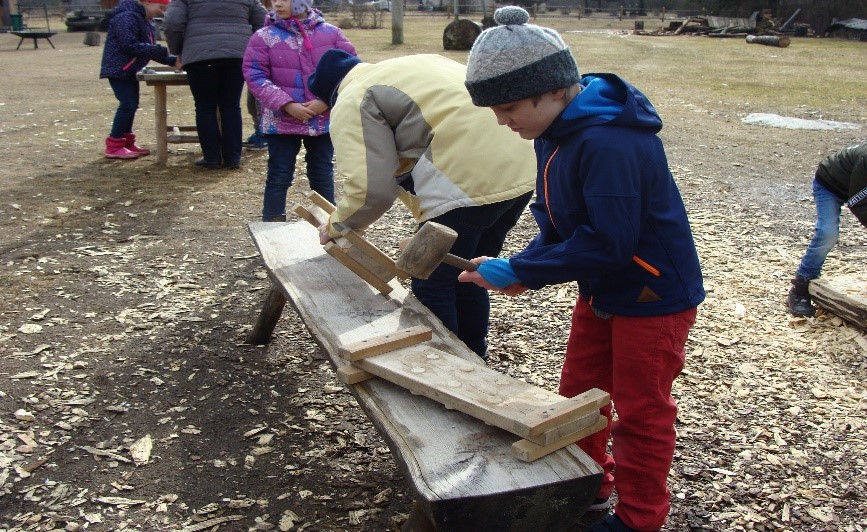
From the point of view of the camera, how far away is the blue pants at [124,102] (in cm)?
778

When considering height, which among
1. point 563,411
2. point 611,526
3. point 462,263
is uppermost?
point 462,263

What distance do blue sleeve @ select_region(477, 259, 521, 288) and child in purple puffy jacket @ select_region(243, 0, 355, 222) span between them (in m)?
2.98

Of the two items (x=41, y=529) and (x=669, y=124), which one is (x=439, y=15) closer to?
(x=669, y=124)

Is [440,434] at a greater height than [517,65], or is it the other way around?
[517,65]

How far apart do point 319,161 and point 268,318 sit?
5.15ft

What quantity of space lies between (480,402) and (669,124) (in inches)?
352

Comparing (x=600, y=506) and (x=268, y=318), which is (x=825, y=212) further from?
(x=268, y=318)

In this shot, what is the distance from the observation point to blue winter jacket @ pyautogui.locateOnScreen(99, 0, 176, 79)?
294 inches

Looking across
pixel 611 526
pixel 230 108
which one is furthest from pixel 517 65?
pixel 230 108

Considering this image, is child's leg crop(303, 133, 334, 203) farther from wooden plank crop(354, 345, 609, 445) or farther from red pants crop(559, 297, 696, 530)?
red pants crop(559, 297, 696, 530)

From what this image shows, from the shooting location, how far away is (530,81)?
221 cm

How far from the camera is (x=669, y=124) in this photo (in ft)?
34.0

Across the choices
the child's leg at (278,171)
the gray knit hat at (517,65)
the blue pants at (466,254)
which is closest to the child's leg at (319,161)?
the child's leg at (278,171)

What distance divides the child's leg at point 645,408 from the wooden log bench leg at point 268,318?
6.41ft
